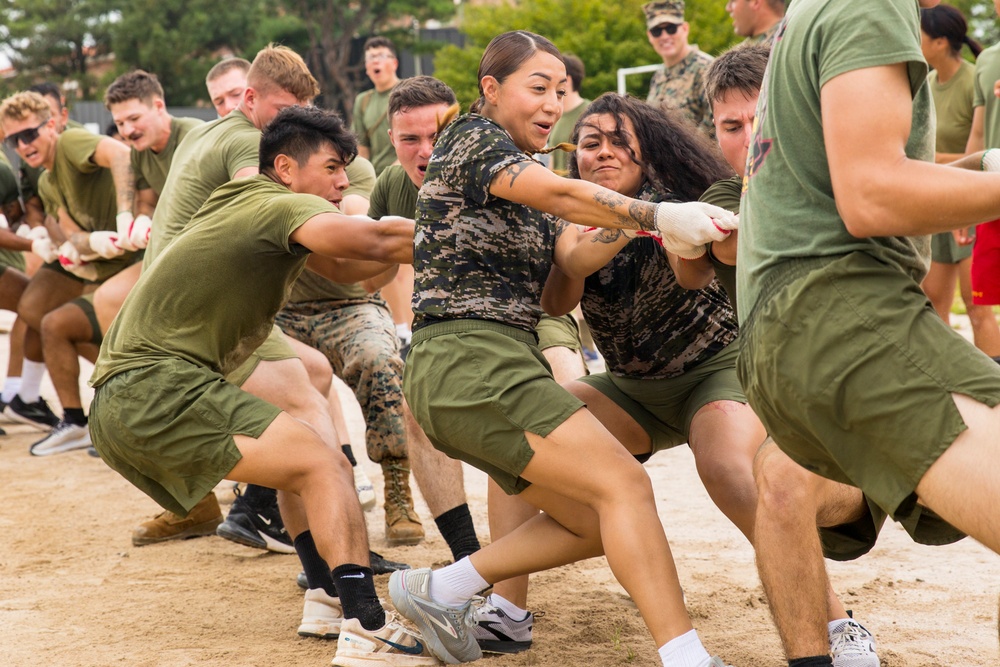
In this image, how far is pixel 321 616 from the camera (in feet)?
12.8

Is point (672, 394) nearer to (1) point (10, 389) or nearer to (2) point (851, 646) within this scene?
(2) point (851, 646)

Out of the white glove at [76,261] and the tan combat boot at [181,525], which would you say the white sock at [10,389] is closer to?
the white glove at [76,261]

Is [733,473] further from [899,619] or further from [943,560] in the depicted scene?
[943,560]

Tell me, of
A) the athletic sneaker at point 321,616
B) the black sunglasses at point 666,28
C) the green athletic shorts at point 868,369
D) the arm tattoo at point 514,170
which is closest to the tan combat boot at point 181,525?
the athletic sneaker at point 321,616

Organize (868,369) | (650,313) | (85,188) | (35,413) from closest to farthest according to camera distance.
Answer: (868,369) → (650,313) → (85,188) → (35,413)

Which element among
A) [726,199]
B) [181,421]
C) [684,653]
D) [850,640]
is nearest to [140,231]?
[181,421]

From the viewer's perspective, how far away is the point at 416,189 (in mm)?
4852

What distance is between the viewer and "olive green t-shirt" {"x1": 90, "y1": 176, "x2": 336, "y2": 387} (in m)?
3.68

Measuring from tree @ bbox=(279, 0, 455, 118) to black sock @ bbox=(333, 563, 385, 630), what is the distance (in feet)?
104

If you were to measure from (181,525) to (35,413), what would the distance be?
10.8 feet

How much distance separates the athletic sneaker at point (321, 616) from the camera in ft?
12.7

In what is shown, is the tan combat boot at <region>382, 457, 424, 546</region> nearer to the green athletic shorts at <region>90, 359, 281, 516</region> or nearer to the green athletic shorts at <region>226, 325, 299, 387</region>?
the green athletic shorts at <region>226, 325, 299, 387</region>

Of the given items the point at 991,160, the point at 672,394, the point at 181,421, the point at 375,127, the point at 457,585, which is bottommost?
the point at 457,585

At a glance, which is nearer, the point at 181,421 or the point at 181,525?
the point at 181,421
